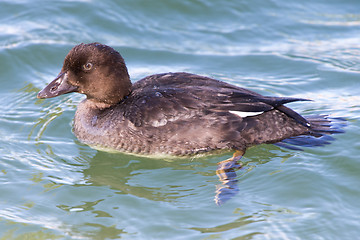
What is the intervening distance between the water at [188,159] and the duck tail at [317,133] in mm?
105

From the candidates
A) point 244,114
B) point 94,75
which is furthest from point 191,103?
point 94,75

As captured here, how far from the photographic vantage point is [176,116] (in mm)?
5664

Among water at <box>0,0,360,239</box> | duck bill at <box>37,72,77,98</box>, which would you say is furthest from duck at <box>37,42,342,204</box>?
water at <box>0,0,360,239</box>

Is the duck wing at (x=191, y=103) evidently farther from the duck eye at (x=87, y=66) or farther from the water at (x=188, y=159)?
the duck eye at (x=87, y=66)

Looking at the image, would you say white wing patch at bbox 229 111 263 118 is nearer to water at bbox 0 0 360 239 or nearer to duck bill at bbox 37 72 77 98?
water at bbox 0 0 360 239

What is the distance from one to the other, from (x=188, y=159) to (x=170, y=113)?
1.82ft

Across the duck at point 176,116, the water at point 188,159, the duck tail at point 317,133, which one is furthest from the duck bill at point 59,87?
the duck tail at point 317,133

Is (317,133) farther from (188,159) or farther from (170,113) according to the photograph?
(170,113)

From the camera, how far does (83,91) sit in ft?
20.4

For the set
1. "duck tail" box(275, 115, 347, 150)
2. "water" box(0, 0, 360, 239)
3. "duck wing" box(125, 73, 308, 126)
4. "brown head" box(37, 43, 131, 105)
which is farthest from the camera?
→ "brown head" box(37, 43, 131, 105)

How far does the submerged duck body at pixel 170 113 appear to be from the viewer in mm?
5668

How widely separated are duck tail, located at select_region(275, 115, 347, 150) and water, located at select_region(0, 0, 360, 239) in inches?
4.1

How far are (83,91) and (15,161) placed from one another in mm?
1084

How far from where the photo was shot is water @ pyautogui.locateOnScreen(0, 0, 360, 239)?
475 cm
